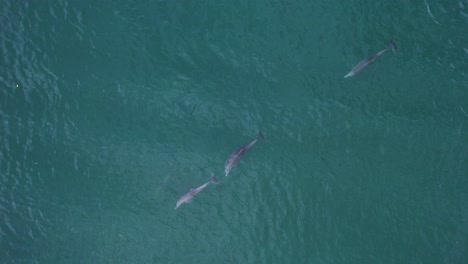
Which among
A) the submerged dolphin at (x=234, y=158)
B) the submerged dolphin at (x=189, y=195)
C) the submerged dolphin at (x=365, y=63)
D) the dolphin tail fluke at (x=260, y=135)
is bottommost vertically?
the submerged dolphin at (x=189, y=195)

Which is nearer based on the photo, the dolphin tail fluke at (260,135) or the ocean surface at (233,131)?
the ocean surface at (233,131)

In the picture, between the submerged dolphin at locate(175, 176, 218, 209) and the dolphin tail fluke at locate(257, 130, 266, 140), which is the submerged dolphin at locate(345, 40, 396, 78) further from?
the submerged dolphin at locate(175, 176, 218, 209)

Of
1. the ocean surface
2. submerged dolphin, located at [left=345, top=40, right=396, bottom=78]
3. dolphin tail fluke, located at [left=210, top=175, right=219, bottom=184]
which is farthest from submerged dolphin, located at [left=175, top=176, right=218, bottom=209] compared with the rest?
submerged dolphin, located at [left=345, top=40, right=396, bottom=78]

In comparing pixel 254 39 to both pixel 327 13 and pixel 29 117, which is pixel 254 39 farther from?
pixel 29 117

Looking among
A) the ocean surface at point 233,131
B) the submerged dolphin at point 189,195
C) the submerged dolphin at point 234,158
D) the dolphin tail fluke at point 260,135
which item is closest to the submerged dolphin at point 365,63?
the ocean surface at point 233,131

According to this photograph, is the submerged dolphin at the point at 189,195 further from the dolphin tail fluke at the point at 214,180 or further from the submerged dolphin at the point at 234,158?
the submerged dolphin at the point at 234,158

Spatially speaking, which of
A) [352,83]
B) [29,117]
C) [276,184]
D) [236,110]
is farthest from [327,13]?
[29,117]

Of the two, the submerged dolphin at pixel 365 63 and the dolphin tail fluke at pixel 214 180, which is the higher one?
the submerged dolphin at pixel 365 63

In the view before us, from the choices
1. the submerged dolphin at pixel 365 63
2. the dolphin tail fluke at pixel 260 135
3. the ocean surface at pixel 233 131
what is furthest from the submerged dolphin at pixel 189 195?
the submerged dolphin at pixel 365 63

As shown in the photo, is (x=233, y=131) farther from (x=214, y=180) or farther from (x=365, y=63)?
(x=365, y=63)
